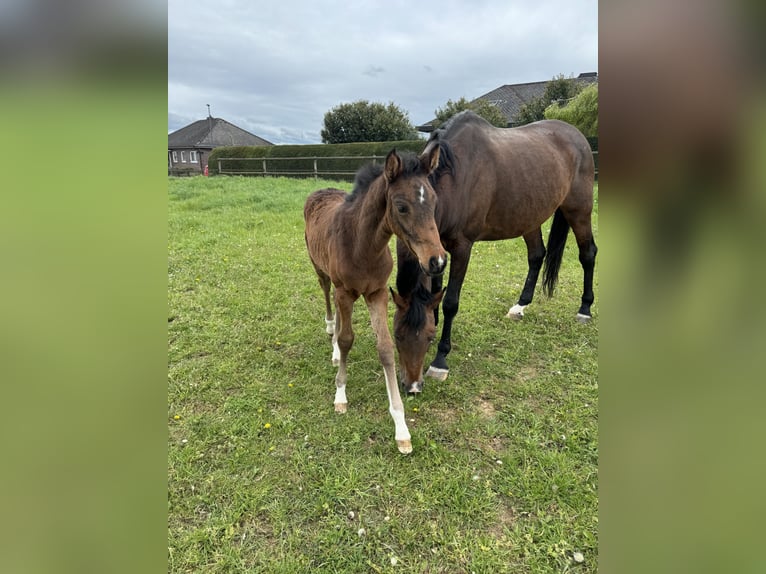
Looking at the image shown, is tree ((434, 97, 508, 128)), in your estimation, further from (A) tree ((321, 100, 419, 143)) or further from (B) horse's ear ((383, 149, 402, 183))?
(B) horse's ear ((383, 149, 402, 183))

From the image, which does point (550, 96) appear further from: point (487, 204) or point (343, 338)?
point (343, 338)

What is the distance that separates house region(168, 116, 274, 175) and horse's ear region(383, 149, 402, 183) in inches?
1280

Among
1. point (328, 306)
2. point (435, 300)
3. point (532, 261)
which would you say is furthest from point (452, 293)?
point (532, 261)

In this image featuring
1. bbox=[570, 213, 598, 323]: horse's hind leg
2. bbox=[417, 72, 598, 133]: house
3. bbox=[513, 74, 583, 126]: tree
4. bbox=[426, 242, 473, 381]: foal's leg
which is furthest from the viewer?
bbox=[417, 72, 598, 133]: house

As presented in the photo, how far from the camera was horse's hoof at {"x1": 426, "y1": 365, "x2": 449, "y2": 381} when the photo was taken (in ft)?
11.3

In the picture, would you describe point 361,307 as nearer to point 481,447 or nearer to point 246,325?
point 246,325

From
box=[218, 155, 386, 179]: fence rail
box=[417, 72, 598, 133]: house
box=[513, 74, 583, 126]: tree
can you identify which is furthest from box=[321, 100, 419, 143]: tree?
box=[218, 155, 386, 179]: fence rail

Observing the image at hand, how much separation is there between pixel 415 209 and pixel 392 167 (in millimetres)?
304

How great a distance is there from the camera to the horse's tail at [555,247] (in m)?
4.76

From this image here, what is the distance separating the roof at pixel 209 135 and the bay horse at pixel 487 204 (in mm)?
36627
